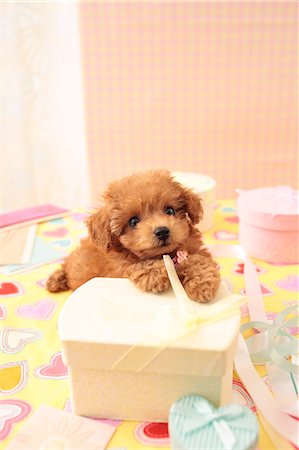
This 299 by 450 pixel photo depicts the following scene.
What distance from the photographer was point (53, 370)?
1.18 metres

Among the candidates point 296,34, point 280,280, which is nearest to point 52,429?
point 280,280

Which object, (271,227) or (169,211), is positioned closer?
(169,211)

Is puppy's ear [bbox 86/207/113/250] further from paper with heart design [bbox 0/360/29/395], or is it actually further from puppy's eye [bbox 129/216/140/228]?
paper with heart design [bbox 0/360/29/395]

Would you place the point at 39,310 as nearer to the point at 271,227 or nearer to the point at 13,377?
the point at 13,377

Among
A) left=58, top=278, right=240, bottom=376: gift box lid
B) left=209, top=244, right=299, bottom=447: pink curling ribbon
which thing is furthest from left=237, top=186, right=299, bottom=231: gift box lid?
left=58, top=278, right=240, bottom=376: gift box lid

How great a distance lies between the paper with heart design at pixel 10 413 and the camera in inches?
39.2

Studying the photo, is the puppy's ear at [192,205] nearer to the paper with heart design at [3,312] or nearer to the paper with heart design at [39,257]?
the paper with heart design at [3,312]

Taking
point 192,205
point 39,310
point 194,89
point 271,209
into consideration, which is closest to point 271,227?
point 271,209

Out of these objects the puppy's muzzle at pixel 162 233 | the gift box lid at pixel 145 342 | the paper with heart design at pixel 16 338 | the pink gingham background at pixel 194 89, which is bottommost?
the paper with heart design at pixel 16 338

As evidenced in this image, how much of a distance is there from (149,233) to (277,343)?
447 mm

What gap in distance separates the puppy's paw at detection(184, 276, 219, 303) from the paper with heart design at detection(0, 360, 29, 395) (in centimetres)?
47

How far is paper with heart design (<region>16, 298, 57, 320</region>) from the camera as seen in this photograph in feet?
4.69

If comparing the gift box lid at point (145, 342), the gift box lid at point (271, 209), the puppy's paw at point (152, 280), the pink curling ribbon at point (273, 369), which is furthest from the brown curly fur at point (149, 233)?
the gift box lid at point (271, 209)

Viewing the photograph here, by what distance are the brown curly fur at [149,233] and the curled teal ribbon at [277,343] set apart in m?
0.23
